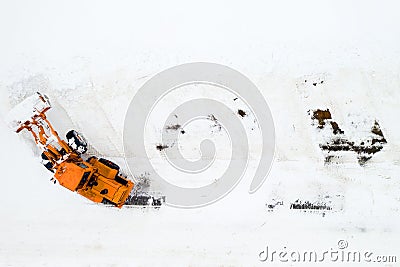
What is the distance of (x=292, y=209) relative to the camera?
8.41 metres

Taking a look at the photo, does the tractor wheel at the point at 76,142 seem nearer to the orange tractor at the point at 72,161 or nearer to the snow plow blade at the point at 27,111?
the orange tractor at the point at 72,161

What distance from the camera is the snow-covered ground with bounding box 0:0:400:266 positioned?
26.9ft

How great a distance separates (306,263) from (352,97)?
3.15 meters

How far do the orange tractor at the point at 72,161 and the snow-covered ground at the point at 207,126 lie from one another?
45 cm

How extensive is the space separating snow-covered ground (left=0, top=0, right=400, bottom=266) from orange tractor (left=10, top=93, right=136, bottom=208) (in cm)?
45

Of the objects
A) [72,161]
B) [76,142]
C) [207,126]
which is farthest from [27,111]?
[207,126]

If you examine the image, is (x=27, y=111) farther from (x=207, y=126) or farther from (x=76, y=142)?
(x=207, y=126)

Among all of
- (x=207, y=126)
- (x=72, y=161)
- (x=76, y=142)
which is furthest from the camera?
(x=207, y=126)

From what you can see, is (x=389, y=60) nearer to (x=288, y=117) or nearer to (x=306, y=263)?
(x=288, y=117)

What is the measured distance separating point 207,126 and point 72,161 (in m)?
2.46

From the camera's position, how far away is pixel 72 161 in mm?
7684

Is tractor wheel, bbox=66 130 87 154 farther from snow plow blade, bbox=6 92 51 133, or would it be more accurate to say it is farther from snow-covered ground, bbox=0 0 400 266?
snow plow blade, bbox=6 92 51 133

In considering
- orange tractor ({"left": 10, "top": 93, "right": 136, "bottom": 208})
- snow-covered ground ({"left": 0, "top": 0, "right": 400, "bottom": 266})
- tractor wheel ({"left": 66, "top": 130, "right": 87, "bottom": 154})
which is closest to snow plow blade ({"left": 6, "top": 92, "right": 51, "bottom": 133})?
orange tractor ({"left": 10, "top": 93, "right": 136, "bottom": 208})

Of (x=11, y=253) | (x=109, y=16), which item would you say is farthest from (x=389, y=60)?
(x=11, y=253)
